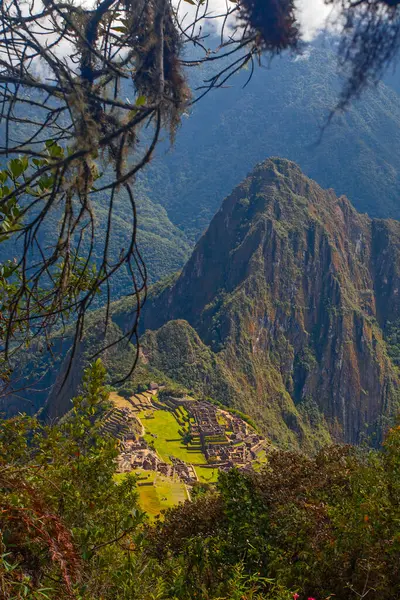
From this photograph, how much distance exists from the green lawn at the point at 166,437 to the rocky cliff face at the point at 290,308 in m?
24.7

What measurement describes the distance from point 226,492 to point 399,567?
3.31 m

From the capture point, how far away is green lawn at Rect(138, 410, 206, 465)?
4124 cm

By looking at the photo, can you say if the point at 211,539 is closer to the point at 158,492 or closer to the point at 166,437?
the point at 158,492

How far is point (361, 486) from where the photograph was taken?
21.4 ft

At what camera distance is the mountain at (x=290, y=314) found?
72.2 metres

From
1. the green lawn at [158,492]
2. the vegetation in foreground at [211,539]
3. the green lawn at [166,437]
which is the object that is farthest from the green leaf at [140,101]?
the green lawn at [166,437]

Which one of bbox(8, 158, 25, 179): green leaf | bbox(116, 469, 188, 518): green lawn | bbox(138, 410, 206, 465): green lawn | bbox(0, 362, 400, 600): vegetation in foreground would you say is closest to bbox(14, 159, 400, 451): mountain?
bbox(138, 410, 206, 465): green lawn

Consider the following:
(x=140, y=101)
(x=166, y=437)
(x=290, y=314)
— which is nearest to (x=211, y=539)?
(x=140, y=101)

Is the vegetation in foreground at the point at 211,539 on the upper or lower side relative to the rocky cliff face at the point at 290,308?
upper

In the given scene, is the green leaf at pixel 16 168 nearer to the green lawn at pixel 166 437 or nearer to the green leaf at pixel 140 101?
the green leaf at pixel 140 101

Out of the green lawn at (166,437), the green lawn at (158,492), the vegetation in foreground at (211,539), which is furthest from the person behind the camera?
the green lawn at (166,437)

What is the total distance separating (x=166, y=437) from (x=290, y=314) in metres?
46.5

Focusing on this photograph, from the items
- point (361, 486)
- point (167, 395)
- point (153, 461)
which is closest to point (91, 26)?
point (361, 486)

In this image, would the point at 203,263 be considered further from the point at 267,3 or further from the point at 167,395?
the point at 267,3
